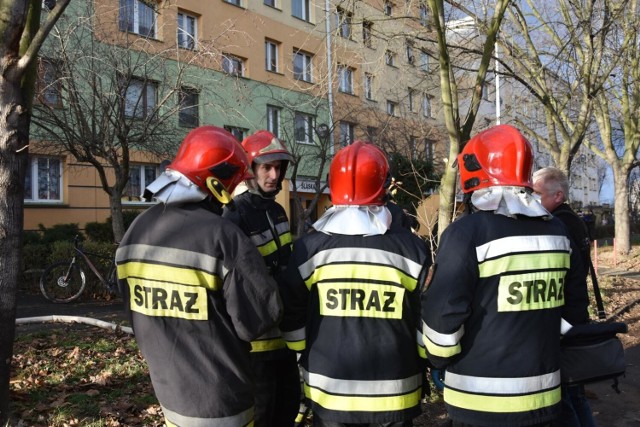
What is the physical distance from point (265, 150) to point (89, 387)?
9.16 ft

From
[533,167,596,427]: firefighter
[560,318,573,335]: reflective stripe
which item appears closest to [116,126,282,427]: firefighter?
[560,318,573,335]: reflective stripe

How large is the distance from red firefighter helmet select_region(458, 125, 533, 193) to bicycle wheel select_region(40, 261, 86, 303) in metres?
8.83

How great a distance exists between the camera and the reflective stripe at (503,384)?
2357mm

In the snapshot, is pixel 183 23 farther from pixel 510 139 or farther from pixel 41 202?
pixel 510 139

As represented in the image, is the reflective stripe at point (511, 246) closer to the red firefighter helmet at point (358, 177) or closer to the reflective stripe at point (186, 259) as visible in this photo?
the red firefighter helmet at point (358, 177)

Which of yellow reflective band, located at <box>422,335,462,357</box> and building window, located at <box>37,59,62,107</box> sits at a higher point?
building window, located at <box>37,59,62,107</box>

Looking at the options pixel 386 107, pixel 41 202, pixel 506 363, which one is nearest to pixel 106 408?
pixel 506 363

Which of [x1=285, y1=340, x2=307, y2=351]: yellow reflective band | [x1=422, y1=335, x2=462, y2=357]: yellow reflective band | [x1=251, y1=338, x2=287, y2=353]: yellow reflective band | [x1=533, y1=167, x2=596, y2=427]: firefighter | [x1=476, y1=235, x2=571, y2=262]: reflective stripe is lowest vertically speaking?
[x1=251, y1=338, x2=287, y2=353]: yellow reflective band

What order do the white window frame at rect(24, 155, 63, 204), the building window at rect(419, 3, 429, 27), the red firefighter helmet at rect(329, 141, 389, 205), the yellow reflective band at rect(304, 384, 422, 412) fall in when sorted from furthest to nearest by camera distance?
the white window frame at rect(24, 155, 63, 204) < the building window at rect(419, 3, 429, 27) < the red firefighter helmet at rect(329, 141, 389, 205) < the yellow reflective band at rect(304, 384, 422, 412)

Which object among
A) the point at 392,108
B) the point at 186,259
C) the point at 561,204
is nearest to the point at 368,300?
the point at 186,259

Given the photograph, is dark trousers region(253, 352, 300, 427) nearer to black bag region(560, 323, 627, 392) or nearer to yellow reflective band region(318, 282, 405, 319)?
yellow reflective band region(318, 282, 405, 319)

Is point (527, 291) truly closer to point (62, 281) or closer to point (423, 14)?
point (423, 14)

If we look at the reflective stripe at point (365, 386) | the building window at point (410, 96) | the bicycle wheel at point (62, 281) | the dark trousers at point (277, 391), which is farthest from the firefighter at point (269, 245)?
the bicycle wheel at point (62, 281)

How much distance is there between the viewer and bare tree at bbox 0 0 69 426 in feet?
11.9
